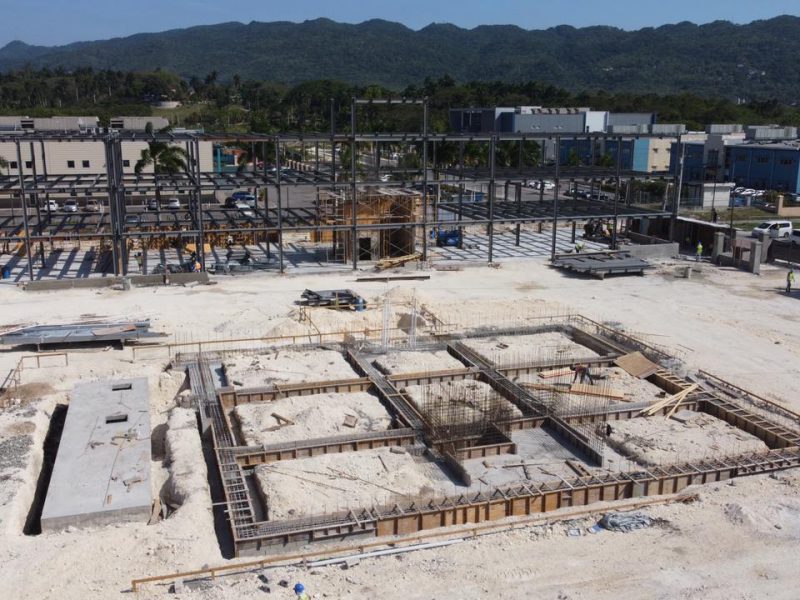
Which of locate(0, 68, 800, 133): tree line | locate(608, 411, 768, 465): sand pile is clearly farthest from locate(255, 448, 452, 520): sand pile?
locate(0, 68, 800, 133): tree line

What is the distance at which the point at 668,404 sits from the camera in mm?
20516

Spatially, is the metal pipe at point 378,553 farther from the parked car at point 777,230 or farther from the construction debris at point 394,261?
the parked car at point 777,230

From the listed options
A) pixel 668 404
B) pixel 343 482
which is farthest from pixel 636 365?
pixel 343 482

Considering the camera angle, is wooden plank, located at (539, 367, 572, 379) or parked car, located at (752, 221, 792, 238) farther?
parked car, located at (752, 221, 792, 238)

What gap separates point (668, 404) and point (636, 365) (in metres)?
2.94

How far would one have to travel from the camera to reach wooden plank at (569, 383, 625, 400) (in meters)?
21.2

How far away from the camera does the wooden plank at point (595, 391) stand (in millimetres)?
21219

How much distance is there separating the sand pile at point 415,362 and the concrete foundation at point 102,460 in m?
6.72

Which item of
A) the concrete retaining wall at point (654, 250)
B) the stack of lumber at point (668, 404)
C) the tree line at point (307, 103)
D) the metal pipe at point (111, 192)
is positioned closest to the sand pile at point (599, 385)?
the stack of lumber at point (668, 404)

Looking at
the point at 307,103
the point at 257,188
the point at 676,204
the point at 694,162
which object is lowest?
the point at 676,204

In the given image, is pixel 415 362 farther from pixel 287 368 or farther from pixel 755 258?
pixel 755 258

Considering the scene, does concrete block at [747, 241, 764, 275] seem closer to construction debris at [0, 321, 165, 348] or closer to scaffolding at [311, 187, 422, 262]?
scaffolding at [311, 187, 422, 262]

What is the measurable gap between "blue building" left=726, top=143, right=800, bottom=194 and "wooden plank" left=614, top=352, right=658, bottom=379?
1845 inches

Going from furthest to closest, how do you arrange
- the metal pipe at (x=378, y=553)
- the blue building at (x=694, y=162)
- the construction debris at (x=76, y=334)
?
1. the blue building at (x=694, y=162)
2. the construction debris at (x=76, y=334)
3. the metal pipe at (x=378, y=553)
